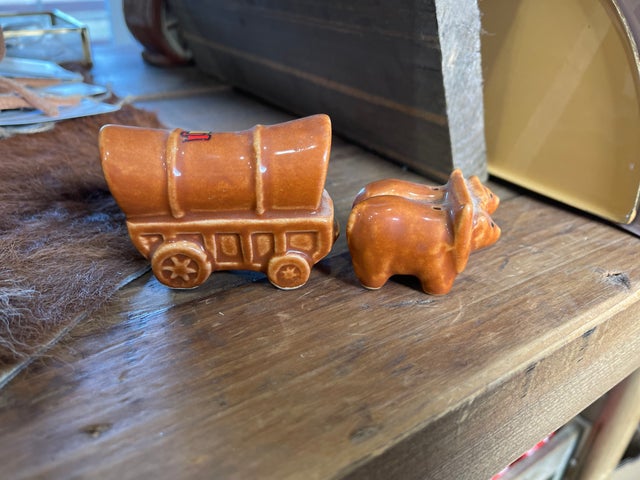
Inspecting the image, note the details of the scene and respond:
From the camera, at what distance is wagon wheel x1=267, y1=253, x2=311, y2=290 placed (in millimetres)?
605

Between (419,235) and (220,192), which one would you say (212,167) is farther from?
(419,235)

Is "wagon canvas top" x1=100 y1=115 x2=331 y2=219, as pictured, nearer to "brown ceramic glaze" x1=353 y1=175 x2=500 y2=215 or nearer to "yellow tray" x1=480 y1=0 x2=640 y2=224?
"brown ceramic glaze" x1=353 y1=175 x2=500 y2=215

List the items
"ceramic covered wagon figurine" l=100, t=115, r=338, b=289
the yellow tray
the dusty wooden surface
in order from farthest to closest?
1. the yellow tray
2. "ceramic covered wagon figurine" l=100, t=115, r=338, b=289
3. the dusty wooden surface

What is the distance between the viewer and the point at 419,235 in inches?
22.9

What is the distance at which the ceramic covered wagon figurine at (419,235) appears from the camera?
580mm

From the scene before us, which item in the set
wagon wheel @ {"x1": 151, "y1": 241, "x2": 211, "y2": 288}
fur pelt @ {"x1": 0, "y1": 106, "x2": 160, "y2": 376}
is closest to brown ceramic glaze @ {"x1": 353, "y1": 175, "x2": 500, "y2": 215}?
wagon wheel @ {"x1": 151, "y1": 241, "x2": 211, "y2": 288}

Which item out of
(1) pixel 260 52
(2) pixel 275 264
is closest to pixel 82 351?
(2) pixel 275 264

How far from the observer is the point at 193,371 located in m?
0.52

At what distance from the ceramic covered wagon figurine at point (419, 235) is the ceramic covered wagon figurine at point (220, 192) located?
4cm

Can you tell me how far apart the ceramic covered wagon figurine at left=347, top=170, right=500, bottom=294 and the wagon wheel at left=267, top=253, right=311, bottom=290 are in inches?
2.4

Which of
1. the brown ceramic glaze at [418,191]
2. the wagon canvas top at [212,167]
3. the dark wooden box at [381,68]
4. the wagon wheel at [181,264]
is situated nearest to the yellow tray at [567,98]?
the dark wooden box at [381,68]

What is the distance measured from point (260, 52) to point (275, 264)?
851 mm

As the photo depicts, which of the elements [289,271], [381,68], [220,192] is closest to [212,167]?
[220,192]

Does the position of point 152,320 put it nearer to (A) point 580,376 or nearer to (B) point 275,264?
(B) point 275,264
